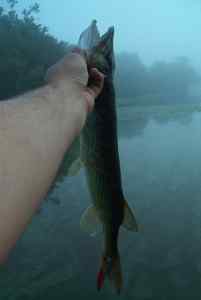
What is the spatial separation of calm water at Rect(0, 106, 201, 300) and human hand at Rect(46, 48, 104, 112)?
3179 millimetres

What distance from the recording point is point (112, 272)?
1.62 m

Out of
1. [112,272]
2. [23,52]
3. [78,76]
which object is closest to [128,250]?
[112,272]

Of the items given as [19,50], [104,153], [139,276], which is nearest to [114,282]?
[104,153]

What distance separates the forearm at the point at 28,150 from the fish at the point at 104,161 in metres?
0.26

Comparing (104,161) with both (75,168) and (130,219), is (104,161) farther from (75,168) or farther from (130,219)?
(130,219)

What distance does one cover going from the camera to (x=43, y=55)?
23.8 m

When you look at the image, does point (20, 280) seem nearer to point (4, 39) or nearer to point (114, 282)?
point (114, 282)

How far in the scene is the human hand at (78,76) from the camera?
134 centimetres

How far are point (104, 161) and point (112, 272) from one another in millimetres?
511

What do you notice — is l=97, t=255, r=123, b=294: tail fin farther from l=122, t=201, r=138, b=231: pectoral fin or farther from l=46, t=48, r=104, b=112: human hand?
l=46, t=48, r=104, b=112: human hand

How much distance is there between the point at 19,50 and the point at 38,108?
22668 millimetres

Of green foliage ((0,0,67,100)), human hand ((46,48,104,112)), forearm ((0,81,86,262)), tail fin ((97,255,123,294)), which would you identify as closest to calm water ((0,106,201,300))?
tail fin ((97,255,123,294))

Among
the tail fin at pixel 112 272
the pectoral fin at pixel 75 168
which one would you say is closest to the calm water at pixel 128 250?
the tail fin at pixel 112 272

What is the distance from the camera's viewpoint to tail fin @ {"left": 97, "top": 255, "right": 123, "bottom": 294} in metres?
1.60
